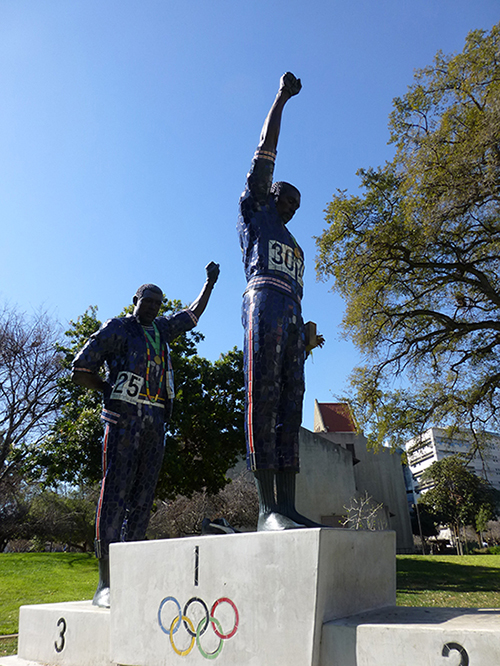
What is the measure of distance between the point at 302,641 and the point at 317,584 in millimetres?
239

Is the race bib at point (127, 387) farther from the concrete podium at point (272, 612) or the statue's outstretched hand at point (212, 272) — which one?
the statue's outstretched hand at point (212, 272)

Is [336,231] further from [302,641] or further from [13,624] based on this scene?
[302,641]

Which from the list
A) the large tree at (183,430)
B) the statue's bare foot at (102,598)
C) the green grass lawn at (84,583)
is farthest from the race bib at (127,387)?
the large tree at (183,430)

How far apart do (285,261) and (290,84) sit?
1.32 metres

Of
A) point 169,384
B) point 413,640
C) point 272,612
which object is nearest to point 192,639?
point 272,612

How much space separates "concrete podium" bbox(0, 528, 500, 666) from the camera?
1.93 metres

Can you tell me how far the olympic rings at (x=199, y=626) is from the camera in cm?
233

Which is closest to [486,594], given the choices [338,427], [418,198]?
[418,198]

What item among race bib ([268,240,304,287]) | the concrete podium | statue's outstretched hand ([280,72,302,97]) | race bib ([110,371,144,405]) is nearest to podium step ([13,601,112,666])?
the concrete podium

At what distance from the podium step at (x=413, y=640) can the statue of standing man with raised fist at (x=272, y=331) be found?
707 mm

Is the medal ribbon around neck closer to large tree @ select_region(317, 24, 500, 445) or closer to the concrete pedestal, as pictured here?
the concrete pedestal

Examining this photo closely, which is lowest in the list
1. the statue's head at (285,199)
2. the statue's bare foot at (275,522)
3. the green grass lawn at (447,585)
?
the green grass lawn at (447,585)

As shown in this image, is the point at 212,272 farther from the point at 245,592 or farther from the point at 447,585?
the point at 447,585

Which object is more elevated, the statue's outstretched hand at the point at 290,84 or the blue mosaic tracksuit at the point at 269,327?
the statue's outstretched hand at the point at 290,84
